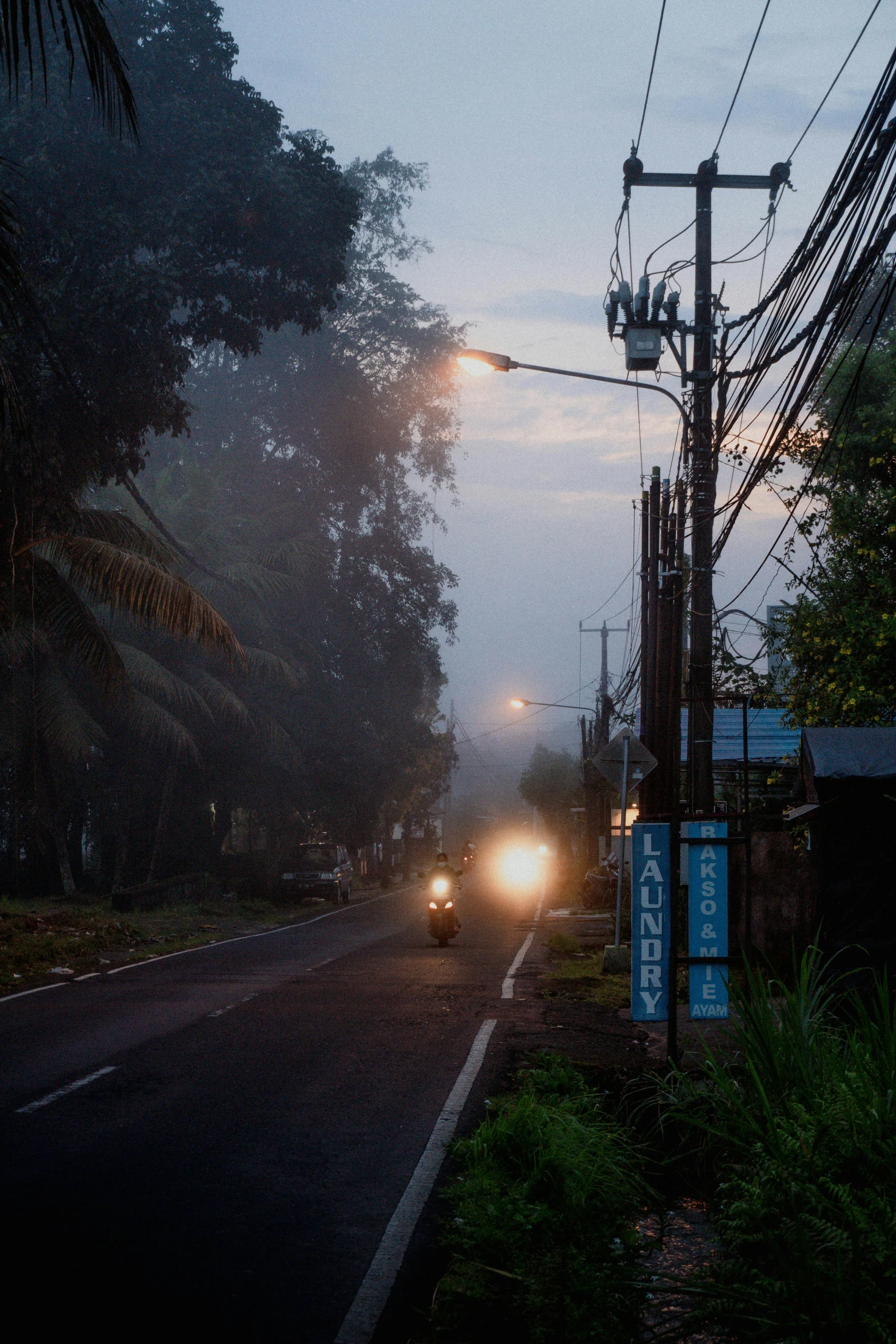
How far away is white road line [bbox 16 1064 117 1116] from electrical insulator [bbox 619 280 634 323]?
33.5ft

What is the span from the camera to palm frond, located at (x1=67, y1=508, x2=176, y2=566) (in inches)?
775

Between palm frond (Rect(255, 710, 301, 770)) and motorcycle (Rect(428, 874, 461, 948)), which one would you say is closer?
motorcycle (Rect(428, 874, 461, 948))

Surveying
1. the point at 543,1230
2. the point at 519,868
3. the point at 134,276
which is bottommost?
the point at 543,1230

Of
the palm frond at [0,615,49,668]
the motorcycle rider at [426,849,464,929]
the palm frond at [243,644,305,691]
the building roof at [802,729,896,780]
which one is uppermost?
the palm frond at [243,644,305,691]

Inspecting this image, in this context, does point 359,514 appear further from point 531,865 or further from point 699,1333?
point 531,865

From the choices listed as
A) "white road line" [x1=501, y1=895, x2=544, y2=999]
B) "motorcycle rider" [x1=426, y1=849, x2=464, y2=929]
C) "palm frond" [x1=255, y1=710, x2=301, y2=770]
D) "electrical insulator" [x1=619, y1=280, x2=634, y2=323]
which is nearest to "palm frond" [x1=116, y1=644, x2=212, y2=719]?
"palm frond" [x1=255, y1=710, x2=301, y2=770]

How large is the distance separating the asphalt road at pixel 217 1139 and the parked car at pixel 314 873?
22.4 m

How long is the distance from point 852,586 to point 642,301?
434 centimetres

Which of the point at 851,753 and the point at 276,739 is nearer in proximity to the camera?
the point at 851,753

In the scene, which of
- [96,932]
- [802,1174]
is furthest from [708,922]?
[96,932]

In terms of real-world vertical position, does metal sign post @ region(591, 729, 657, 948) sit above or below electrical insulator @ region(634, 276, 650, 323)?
below

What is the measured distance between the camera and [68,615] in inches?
778

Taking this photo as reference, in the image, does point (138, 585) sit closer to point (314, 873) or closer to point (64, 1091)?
point (64, 1091)

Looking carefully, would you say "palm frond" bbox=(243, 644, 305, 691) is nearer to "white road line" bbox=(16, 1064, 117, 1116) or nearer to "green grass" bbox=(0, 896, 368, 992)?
"green grass" bbox=(0, 896, 368, 992)
